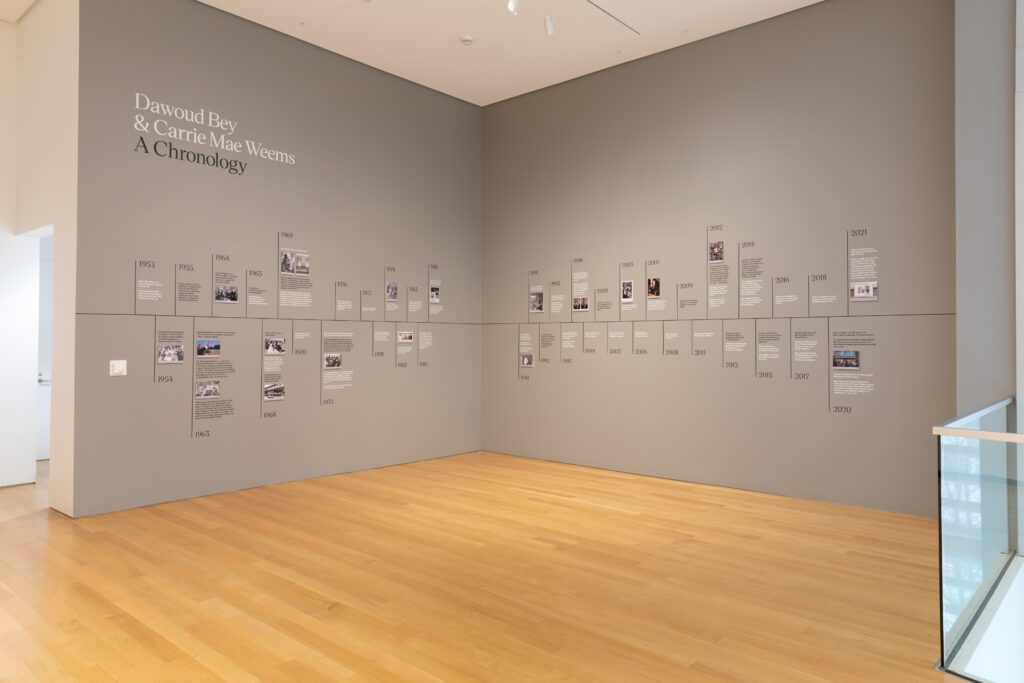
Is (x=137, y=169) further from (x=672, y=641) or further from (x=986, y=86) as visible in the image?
(x=986, y=86)

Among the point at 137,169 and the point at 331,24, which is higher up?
the point at 331,24

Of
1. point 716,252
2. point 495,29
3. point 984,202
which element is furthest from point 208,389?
point 984,202

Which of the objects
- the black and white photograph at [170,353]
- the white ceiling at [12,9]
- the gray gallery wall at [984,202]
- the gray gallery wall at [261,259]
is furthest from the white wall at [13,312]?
the gray gallery wall at [984,202]

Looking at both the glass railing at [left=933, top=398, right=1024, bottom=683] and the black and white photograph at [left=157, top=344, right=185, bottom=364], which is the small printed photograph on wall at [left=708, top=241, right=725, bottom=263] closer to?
the glass railing at [left=933, top=398, right=1024, bottom=683]

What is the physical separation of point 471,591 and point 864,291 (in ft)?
12.7

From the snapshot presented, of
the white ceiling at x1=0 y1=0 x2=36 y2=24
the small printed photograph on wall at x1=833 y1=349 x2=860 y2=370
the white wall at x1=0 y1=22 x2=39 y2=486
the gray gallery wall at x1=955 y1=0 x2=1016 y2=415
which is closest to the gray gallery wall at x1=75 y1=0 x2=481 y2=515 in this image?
the white ceiling at x1=0 y1=0 x2=36 y2=24

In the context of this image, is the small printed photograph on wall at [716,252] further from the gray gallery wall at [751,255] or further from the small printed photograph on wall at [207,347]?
the small printed photograph on wall at [207,347]

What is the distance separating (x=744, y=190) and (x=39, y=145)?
5.91 metres

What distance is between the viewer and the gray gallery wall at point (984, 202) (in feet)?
14.7

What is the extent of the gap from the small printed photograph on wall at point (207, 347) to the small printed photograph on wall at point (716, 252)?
4.37 meters

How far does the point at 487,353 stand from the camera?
818cm

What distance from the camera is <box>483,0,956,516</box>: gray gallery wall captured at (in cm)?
525

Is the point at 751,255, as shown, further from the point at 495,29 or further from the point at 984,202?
the point at 495,29

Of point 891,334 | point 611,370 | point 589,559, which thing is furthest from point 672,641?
point 611,370
